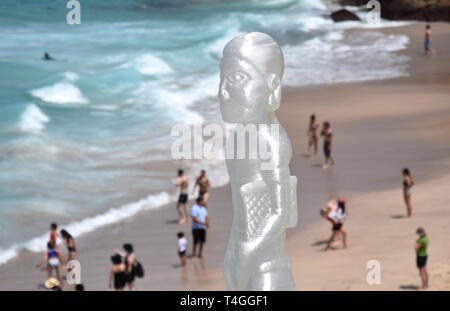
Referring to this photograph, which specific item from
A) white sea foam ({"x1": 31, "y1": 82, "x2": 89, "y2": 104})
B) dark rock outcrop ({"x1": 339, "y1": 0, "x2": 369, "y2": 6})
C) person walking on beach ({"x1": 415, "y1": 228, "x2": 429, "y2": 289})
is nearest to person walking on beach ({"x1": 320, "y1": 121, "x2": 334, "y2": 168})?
person walking on beach ({"x1": 415, "y1": 228, "x2": 429, "y2": 289})

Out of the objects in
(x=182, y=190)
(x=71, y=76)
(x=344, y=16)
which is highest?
(x=344, y=16)

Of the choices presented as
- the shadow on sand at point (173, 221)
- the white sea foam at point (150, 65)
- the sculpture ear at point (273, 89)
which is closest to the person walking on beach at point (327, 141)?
the shadow on sand at point (173, 221)

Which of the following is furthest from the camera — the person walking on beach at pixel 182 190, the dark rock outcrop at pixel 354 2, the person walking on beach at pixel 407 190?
the dark rock outcrop at pixel 354 2

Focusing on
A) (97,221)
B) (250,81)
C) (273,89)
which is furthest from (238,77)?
(97,221)

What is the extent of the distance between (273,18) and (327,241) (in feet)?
170

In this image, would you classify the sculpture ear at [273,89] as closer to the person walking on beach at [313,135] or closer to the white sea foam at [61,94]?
the person walking on beach at [313,135]

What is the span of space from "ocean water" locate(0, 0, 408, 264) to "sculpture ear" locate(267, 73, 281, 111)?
14.1 m

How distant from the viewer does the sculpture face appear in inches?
355

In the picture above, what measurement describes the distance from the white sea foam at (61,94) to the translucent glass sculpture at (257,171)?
35154 millimetres

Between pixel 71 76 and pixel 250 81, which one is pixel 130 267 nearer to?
pixel 250 81

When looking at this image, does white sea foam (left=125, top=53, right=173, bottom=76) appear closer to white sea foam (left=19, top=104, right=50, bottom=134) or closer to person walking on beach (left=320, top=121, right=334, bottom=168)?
white sea foam (left=19, top=104, right=50, bottom=134)

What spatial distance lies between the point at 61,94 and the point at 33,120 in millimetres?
6918

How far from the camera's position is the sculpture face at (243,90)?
29.6 ft

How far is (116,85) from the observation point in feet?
155
